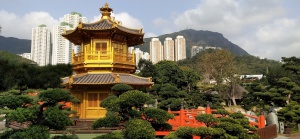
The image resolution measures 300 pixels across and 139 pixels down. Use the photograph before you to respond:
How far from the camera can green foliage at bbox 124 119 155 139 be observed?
6332 mm

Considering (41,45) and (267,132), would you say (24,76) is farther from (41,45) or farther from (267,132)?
(41,45)

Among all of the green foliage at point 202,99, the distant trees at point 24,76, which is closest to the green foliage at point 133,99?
the distant trees at point 24,76

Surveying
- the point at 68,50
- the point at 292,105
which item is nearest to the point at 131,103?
the point at 292,105

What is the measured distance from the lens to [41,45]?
8206cm

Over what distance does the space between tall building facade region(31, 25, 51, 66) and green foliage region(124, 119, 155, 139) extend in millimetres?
82042

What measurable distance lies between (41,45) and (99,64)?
75.3 meters

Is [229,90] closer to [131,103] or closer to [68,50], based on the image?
[131,103]

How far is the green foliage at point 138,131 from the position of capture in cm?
633

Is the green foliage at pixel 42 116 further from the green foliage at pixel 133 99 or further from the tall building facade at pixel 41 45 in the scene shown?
the tall building facade at pixel 41 45

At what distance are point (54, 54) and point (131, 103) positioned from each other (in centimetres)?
7517

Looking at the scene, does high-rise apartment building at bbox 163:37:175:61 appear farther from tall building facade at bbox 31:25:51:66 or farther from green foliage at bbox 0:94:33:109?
green foliage at bbox 0:94:33:109

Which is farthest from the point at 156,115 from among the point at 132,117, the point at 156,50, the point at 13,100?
the point at 156,50

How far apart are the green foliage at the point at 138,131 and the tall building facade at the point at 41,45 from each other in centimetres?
8204

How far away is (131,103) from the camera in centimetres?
709
